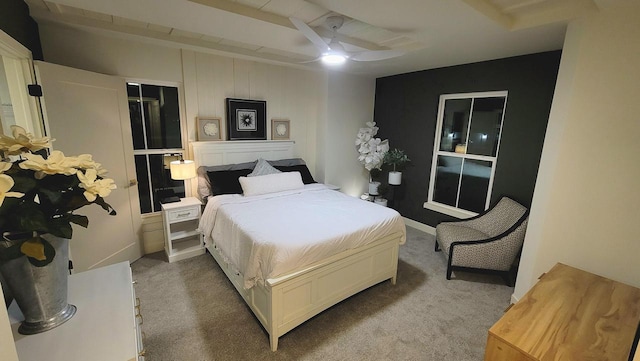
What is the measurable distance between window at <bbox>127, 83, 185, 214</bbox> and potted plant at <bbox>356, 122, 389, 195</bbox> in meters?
2.77

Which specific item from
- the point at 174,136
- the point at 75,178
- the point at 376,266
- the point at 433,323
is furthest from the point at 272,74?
the point at 433,323

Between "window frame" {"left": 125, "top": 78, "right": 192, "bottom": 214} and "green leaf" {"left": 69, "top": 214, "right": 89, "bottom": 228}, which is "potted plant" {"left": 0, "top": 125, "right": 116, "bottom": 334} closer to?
"green leaf" {"left": 69, "top": 214, "right": 89, "bottom": 228}

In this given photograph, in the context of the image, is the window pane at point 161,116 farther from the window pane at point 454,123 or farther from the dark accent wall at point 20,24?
the window pane at point 454,123

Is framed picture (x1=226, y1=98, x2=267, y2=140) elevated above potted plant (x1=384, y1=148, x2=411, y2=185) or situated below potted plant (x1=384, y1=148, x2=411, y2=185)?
above

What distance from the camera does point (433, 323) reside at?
232 centimetres

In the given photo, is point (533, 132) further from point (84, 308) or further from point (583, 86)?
point (84, 308)

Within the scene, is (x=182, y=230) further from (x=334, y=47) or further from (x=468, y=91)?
(x=468, y=91)

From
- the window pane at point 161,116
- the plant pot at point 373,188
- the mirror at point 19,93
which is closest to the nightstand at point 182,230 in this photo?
the window pane at point 161,116

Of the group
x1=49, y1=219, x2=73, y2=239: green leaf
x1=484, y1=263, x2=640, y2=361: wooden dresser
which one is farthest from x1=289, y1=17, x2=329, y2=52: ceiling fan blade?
x1=484, y1=263, x2=640, y2=361: wooden dresser

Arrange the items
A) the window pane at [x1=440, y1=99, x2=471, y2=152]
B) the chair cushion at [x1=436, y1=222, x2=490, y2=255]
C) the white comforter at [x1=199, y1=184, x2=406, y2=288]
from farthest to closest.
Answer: the window pane at [x1=440, y1=99, x2=471, y2=152] → the chair cushion at [x1=436, y1=222, x2=490, y2=255] → the white comforter at [x1=199, y1=184, x2=406, y2=288]

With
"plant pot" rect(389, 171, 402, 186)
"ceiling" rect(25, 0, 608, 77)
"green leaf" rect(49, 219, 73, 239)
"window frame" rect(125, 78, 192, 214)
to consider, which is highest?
"ceiling" rect(25, 0, 608, 77)

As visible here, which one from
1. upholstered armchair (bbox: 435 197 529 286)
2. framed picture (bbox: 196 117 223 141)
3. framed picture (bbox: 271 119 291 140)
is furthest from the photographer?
framed picture (bbox: 271 119 291 140)

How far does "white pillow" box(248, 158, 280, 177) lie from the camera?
355cm

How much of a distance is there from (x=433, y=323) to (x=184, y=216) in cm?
282
